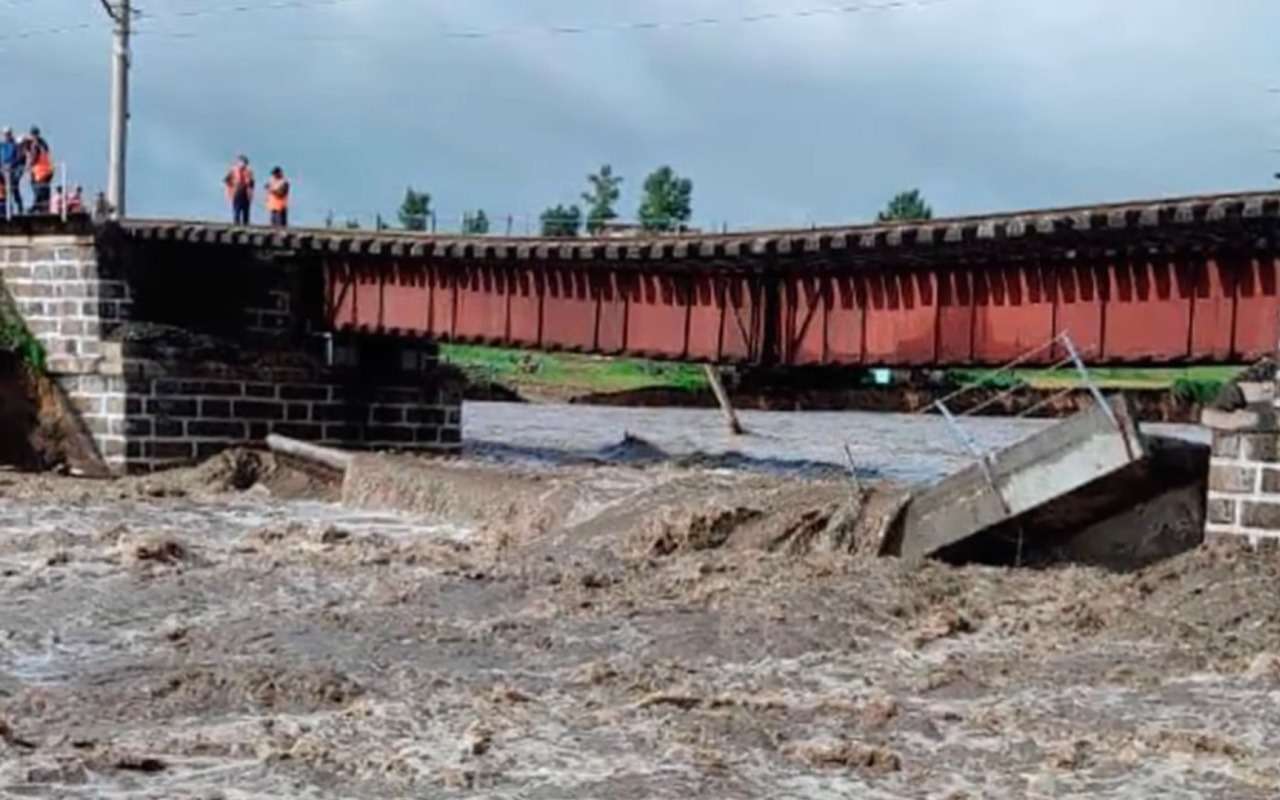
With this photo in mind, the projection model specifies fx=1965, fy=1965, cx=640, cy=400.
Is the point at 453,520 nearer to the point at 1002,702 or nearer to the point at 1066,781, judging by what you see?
the point at 1002,702

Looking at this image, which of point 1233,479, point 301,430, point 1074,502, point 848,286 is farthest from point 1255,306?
point 301,430

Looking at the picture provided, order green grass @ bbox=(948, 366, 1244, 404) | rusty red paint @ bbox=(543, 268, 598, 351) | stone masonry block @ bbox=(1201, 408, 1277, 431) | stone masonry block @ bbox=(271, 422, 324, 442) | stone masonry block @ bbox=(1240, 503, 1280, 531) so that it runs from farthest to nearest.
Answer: green grass @ bbox=(948, 366, 1244, 404)
stone masonry block @ bbox=(271, 422, 324, 442)
rusty red paint @ bbox=(543, 268, 598, 351)
stone masonry block @ bbox=(1201, 408, 1277, 431)
stone masonry block @ bbox=(1240, 503, 1280, 531)

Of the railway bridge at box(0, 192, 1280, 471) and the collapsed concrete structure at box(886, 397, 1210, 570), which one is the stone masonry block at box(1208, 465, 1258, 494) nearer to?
the collapsed concrete structure at box(886, 397, 1210, 570)

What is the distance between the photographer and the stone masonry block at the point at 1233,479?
16.5m

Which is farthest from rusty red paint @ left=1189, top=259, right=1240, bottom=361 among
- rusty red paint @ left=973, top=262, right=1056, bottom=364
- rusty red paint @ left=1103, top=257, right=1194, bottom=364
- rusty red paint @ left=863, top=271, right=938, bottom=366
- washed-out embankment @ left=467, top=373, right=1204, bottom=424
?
washed-out embankment @ left=467, top=373, right=1204, bottom=424

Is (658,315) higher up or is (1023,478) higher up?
(658,315)

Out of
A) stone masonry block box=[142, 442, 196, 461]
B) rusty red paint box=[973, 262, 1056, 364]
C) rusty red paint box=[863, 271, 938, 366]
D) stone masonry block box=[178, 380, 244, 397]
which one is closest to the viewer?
rusty red paint box=[973, 262, 1056, 364]

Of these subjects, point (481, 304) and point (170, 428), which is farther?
point (170, 428)

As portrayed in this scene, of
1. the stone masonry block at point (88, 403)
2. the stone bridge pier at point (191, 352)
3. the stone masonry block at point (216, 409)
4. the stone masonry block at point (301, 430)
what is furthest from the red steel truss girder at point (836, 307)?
the stone masonry block at point (88, 403)

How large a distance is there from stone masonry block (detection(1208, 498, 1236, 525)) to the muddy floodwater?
0.30 m

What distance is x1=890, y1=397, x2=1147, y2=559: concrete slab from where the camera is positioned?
1727 centimetres

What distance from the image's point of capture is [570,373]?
7269cm

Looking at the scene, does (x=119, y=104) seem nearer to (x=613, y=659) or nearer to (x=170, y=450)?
(x=170, y=450)

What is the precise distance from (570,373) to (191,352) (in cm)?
4099
